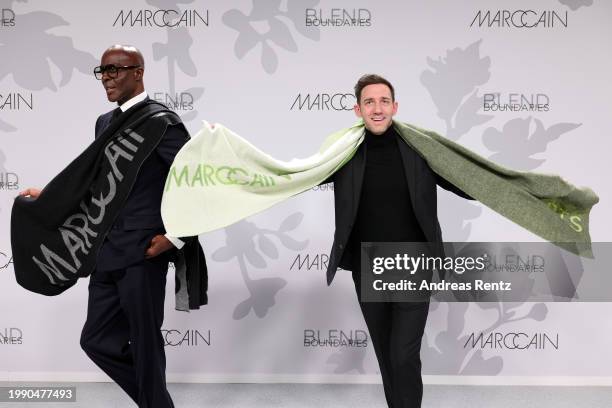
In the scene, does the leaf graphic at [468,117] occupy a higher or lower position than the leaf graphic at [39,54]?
lower

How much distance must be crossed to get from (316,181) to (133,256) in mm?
734

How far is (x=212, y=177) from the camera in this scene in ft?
8.38

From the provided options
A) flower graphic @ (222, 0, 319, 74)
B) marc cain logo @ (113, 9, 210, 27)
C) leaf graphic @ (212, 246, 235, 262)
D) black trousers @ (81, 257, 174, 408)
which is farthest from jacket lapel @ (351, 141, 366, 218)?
marc cain logo @ (113, 9, 210, 27)

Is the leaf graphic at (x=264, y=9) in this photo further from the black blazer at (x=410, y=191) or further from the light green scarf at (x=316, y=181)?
the black blazer at (x=410, y=191)

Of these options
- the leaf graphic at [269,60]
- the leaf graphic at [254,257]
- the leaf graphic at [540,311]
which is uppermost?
the leaf graphic at [269,60]

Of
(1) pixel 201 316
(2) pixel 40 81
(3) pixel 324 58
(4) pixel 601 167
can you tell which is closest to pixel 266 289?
(1) pixel 201 316

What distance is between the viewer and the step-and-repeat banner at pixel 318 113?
136 inches

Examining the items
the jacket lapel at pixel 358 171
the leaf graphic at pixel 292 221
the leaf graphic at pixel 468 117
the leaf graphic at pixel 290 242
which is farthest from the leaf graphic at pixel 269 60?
the jacket lapel at pixel 358 171

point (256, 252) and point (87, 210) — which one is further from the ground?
point (87, 210)

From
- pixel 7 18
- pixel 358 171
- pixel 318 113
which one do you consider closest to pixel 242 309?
pixel 318 113

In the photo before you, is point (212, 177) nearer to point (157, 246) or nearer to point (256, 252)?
point (157, 246)

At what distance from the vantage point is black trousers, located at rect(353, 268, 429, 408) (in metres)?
2.47

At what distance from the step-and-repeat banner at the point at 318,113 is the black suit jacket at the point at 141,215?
984 mm

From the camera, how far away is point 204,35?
3.46 meters
